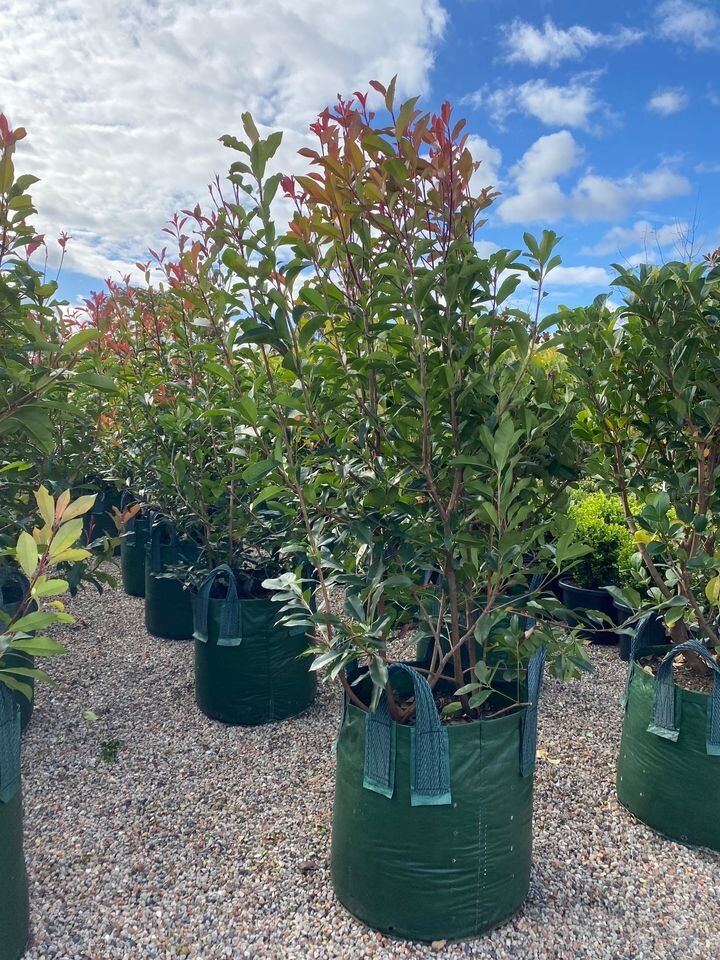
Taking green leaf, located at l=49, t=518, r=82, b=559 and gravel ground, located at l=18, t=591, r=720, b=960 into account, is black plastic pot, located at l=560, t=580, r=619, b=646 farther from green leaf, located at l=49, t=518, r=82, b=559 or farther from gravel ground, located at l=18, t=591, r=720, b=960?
green leaf, located at l=49, t=518, r=82, b=559

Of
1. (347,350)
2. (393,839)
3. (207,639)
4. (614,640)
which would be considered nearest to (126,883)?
(393,839)

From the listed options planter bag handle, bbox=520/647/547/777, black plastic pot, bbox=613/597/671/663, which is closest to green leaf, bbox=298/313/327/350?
planter bag handle, bbox=520/647/547/777

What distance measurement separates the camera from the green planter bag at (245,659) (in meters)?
3.28

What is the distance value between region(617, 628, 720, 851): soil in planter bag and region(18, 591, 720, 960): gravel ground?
8 centimetres

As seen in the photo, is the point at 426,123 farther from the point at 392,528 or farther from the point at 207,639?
the point at 207,639

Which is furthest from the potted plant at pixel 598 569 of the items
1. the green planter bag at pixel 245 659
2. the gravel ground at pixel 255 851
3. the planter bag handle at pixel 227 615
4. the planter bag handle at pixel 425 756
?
the planter bag handle at pixel 425 756

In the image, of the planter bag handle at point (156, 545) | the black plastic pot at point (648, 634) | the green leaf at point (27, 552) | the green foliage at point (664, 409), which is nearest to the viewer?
the green leaf at point (27, 552)

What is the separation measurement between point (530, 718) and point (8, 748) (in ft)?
4.84

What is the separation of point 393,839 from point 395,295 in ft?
4.89

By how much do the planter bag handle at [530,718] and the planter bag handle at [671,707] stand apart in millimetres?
596

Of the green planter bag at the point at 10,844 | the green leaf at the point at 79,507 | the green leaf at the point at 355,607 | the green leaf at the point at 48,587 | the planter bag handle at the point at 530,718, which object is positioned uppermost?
the green leaf at the point at 79,507

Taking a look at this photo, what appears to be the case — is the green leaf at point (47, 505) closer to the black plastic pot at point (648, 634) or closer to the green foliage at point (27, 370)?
the green foliage at point (27, 370)

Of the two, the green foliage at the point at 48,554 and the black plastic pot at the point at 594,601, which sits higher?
the green foliage at the point at 48,554

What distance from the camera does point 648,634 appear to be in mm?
3791
